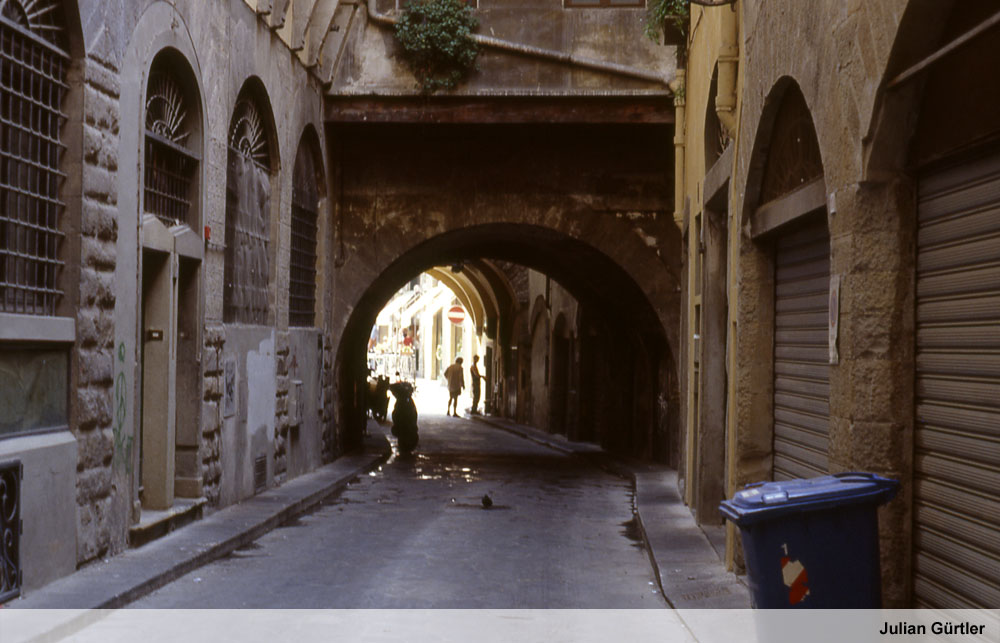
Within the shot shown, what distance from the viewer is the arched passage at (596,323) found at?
67.0ft

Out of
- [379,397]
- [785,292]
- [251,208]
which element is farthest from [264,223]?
[379,397]

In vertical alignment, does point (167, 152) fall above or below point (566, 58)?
below

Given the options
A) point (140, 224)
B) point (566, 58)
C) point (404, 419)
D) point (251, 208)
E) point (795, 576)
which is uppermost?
point (566, 58)

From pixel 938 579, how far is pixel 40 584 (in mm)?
5319

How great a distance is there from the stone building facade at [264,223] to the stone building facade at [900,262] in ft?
15.2

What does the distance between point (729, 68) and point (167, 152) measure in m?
4.75

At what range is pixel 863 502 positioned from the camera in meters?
5.31

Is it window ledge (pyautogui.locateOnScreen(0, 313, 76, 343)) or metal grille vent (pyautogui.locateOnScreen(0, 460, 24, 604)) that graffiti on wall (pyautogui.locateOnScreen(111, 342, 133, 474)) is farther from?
metal grille vent (pyautogui.locateOnScreen(0, 460, 24, 604))

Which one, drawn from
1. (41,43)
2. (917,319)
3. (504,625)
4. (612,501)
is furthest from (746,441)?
(612,501)

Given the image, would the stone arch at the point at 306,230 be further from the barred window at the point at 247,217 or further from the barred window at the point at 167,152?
the barred window at the point at 167,152

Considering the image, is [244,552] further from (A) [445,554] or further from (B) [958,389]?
(B) [958,389]

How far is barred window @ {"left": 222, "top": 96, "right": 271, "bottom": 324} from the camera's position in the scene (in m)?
13.8

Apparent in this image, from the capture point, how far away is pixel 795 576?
5320 mm

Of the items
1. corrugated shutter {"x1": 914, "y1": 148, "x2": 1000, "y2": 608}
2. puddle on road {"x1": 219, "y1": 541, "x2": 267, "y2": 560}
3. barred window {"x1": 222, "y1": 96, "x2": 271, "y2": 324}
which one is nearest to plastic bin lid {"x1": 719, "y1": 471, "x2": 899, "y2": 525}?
corrugated shutter {"x1": 914, "y1": 148, "x2": 1000, "y2": 608}
